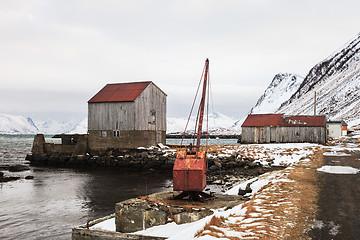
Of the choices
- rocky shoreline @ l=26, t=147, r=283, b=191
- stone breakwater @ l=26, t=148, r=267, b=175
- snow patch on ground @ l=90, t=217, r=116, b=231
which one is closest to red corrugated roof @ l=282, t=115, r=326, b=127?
rocky shoreline @ l=26, t=147, r=283, b=191

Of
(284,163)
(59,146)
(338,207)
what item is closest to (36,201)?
(338,207)

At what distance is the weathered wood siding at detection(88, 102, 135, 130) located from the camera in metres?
38.5

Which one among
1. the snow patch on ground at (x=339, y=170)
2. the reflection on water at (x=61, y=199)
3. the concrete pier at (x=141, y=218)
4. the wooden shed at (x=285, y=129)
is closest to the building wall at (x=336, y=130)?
the wooden shed at (x=285, y=129)

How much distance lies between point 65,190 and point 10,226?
28.6 ft

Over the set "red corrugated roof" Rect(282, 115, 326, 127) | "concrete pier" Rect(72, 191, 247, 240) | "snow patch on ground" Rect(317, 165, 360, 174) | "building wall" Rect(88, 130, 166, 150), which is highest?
"red corrugated roof" Rect(282, 115, 326, 127)

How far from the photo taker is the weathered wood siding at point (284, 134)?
45312mm

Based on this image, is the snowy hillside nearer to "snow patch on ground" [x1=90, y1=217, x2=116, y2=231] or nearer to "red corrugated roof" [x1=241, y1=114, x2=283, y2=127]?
"red corrugated roof" [x1=241, y1=114, x2=283, y2=127]

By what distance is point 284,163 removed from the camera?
2477cm

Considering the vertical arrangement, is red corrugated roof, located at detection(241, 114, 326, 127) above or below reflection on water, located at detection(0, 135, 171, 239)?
above

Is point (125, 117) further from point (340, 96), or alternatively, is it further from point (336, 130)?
point (340, 96)

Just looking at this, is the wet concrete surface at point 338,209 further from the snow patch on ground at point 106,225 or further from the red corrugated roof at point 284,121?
the red corrugated roof at point 284,121

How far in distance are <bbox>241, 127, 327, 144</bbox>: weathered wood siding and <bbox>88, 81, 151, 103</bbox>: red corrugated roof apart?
63.5ft

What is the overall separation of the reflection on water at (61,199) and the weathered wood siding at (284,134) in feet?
83.0

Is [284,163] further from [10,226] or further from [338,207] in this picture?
[10,226]
